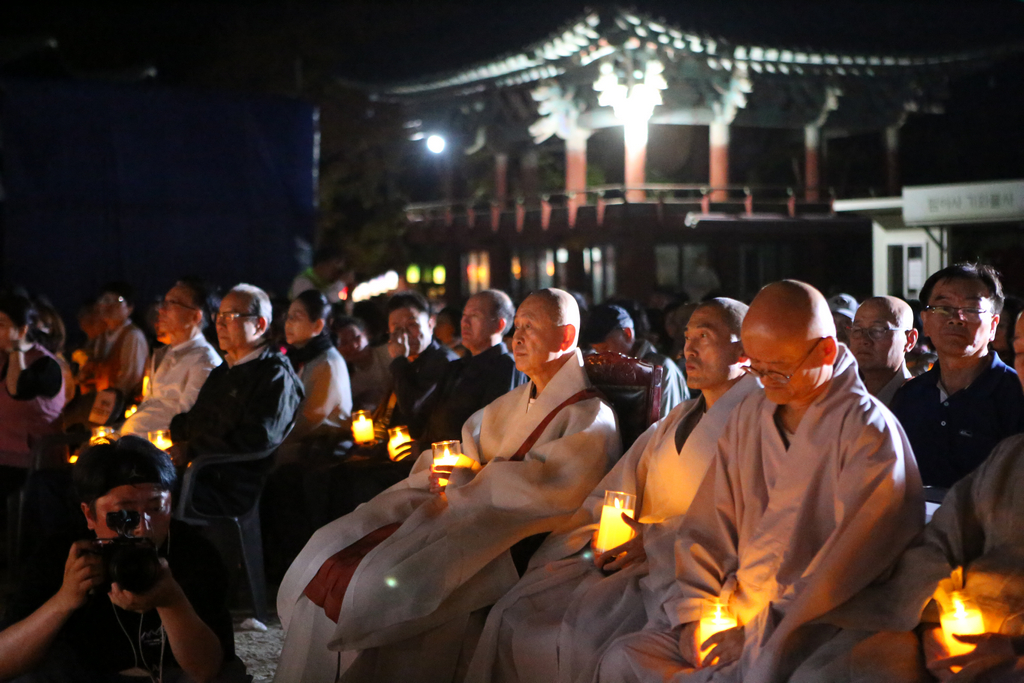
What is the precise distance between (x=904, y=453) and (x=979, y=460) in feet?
4.25

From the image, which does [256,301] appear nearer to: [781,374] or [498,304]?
[498,304]

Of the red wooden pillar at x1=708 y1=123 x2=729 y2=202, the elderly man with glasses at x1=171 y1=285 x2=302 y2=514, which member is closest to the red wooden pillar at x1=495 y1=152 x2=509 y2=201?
the red wooden pillar at x1=708 y1=123 x2=729 y2=202

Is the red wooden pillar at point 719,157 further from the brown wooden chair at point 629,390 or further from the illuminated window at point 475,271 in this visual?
the brown wooden chair at point 629,390

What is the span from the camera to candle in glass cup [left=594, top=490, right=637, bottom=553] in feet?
11.8

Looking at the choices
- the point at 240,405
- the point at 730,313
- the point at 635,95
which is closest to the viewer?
the point at 730,313

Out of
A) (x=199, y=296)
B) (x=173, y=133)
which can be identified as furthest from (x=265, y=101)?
(x=199, y=296)

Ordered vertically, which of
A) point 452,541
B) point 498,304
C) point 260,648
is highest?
point 498,304

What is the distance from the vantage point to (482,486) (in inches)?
160

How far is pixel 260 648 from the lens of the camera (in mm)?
5020

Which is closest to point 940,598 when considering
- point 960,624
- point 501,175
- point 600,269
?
point 960,624

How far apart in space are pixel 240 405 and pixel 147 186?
6.41 metres

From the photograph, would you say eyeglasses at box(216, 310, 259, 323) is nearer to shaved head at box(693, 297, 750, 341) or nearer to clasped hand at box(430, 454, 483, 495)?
clasped hand at box(430, 454, 483, 495)

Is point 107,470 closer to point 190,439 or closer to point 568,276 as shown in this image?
point 190,439

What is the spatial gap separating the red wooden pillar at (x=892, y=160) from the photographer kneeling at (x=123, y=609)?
797 inches
